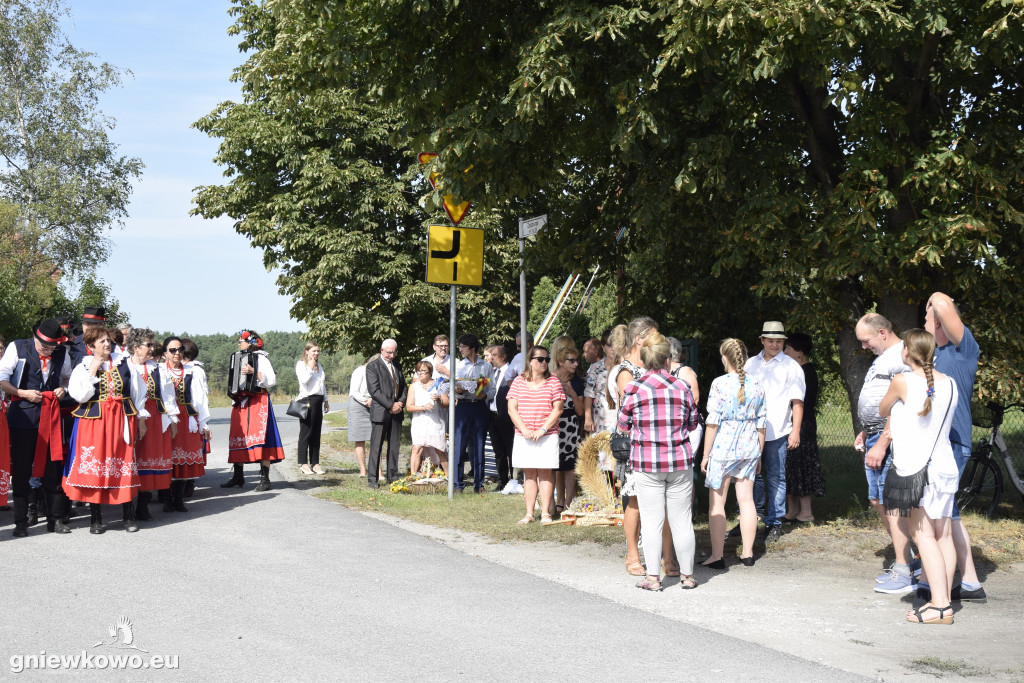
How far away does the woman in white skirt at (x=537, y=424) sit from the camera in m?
9.95

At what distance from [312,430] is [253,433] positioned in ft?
7.46

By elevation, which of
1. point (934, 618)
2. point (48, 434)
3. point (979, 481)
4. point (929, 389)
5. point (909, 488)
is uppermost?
point (929, 389)

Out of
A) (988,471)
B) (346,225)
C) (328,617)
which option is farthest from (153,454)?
(346,225)

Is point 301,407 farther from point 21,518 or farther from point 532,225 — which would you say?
point 21,518

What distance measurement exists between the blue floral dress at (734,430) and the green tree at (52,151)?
35552 millimetres

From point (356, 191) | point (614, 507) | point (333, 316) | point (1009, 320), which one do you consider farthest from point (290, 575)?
point (356, 191)

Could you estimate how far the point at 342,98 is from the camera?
16.8m

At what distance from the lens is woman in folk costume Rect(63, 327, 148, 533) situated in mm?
9461

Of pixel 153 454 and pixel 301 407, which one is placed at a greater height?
pixel 301 407

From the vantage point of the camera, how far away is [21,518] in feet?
30.8

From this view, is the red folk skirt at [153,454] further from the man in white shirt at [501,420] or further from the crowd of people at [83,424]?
the man in white shirt at [501,420]

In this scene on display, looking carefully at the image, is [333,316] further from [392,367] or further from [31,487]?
[31,487]

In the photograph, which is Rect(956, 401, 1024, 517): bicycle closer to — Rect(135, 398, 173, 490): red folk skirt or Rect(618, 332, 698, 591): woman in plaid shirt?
Rect(618, 332, 698, 591): woman in plaid shirt

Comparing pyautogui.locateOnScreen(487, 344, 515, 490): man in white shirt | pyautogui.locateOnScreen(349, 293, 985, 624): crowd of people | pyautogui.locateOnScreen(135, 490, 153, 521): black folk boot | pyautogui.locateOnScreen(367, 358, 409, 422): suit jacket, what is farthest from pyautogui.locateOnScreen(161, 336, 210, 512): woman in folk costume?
pyautogui.locateOnScreen(487, 344, 515, 490): man in white shirt
